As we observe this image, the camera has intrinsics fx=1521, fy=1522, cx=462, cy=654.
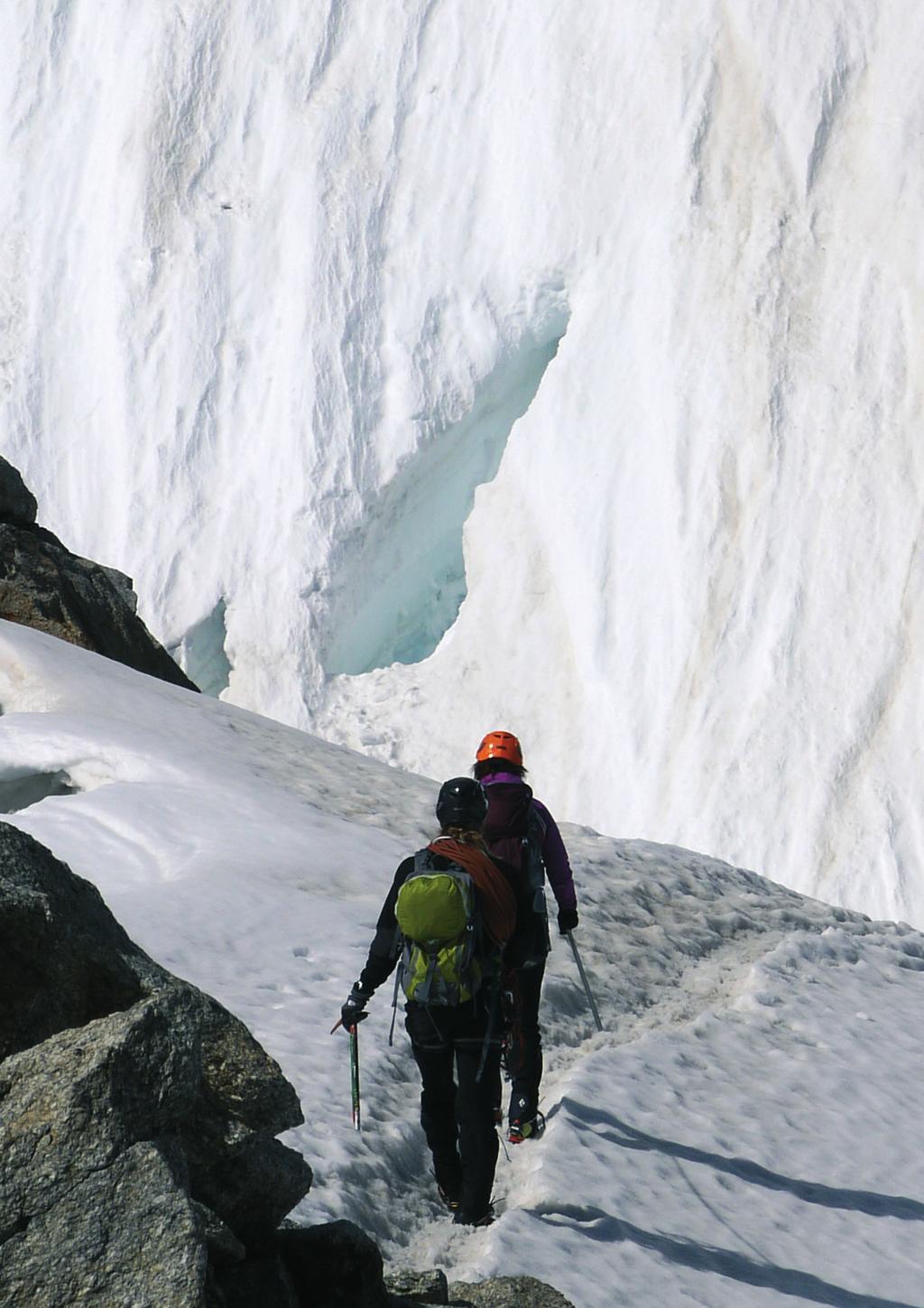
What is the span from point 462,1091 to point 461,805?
841mm

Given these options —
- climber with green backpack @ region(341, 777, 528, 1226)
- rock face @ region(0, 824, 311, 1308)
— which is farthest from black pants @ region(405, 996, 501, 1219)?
rock face @ region(0, 824, 311, 1308)

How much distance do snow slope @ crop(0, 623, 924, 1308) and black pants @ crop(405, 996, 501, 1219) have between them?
0.24 metres

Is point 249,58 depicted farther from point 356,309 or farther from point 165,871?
point 165,871

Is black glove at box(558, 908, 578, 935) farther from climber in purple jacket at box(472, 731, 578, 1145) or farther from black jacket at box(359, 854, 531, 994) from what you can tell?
black jacket at box(359, 854, 531, 994)

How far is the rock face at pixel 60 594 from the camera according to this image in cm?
1297

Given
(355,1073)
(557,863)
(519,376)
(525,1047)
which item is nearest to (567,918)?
(557,863)

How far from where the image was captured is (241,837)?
28.0 ft

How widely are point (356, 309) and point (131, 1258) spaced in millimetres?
18819

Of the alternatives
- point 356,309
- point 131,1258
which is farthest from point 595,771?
point 131,1258

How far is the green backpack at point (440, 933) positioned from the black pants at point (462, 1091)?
9 cm

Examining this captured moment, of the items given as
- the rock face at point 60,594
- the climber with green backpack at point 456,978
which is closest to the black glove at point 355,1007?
the climber with green backpack at point 456,978

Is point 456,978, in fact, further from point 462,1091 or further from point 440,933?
point 462,1091

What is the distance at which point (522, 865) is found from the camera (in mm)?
5391

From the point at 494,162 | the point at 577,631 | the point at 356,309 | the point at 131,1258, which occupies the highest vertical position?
the point at 494,162
